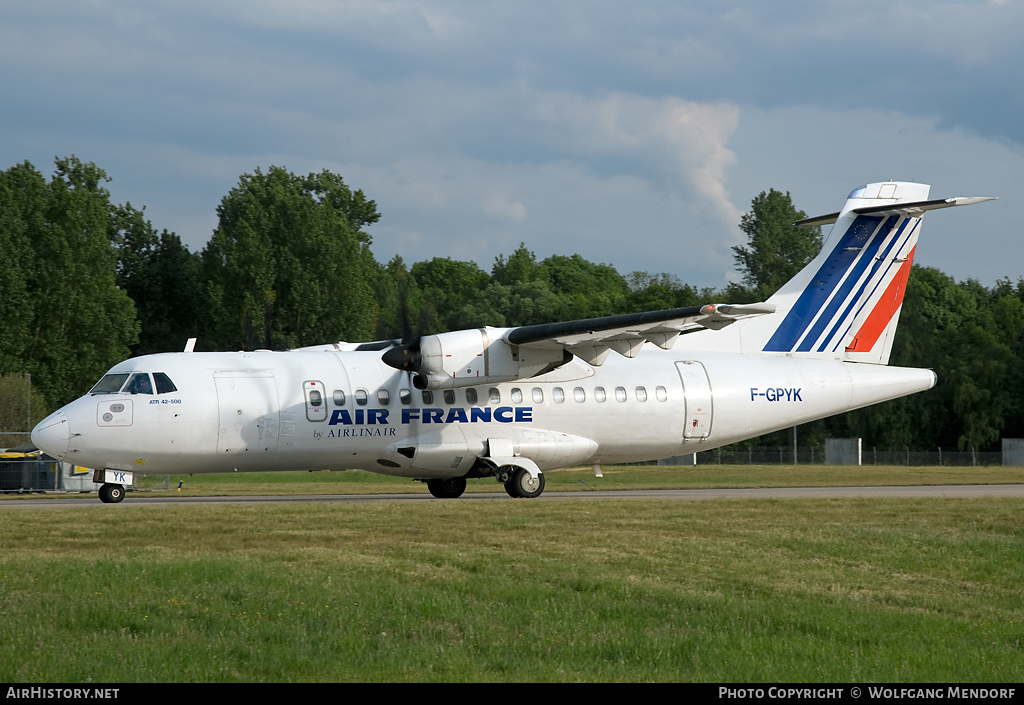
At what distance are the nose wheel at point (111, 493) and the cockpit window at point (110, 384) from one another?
236 centimetres

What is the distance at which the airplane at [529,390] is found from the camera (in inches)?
808

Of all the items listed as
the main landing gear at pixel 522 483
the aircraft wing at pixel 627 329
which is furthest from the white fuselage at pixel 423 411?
the aircraft wing at pixel 627 329

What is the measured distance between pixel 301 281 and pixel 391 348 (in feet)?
116

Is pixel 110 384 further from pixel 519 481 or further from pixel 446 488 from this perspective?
pixel 519 481

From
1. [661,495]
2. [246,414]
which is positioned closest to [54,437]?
[246,414]

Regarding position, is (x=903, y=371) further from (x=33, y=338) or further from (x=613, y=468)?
(x=33, y=338)

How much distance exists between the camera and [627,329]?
20953 millimetres

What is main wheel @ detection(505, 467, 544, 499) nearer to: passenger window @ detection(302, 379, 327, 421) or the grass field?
passenger window @ detection(302, 379, 327, 421)

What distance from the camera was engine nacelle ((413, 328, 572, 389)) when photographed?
69.3 feet

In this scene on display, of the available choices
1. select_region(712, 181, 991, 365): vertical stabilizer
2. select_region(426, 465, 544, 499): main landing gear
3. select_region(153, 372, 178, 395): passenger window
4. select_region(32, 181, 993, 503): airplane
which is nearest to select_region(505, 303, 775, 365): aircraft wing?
select_region(32, 181, 993, 503): airplane

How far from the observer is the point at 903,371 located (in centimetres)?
2602

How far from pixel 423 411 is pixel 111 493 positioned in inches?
258

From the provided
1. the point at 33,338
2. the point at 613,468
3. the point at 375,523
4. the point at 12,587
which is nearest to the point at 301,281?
the point at 33,338

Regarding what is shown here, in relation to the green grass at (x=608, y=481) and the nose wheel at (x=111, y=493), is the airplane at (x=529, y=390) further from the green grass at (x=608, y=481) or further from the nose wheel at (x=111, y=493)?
the green grass at (x=608, y=481)
